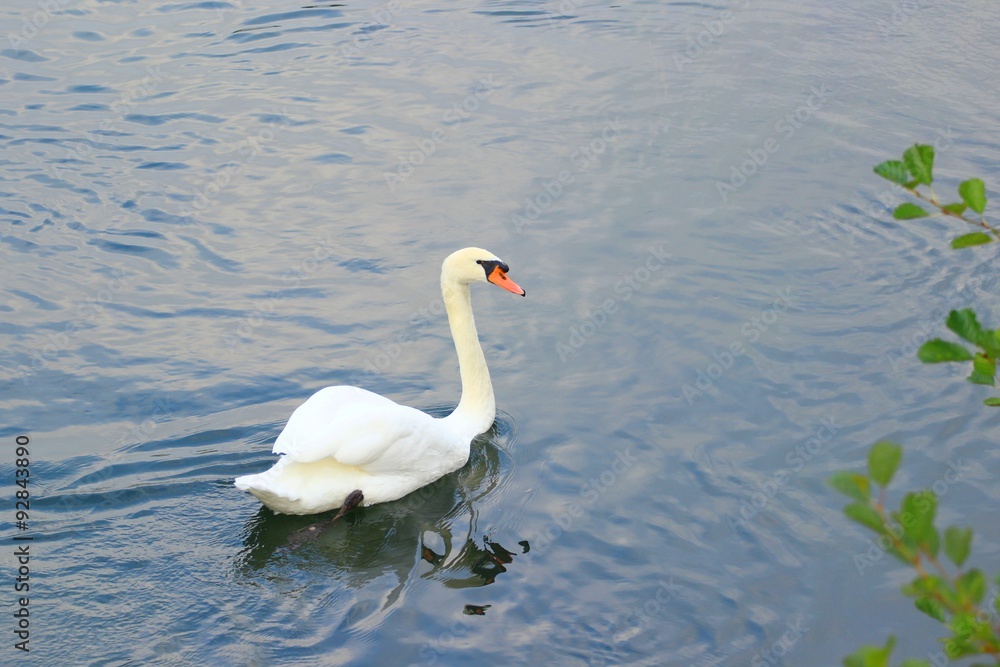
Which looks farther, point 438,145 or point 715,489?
point 438,145

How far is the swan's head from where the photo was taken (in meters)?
7.02

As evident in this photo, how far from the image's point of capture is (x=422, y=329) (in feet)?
28.4

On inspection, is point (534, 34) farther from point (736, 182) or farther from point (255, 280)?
point (255, 280)

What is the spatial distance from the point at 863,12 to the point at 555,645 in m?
12.5

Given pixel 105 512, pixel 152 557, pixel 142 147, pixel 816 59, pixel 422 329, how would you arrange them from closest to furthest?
pixel 152 557
pixel 105 512
pixel 422 329
pixel 142 147
pixel 816 59

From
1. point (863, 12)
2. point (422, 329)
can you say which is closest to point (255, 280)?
point (422, 329)
